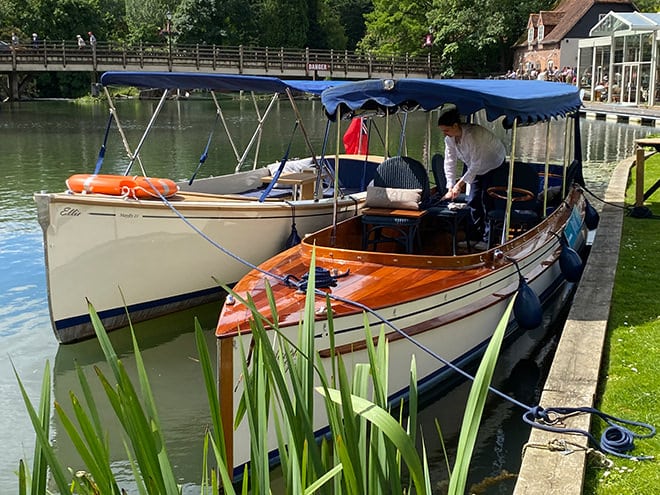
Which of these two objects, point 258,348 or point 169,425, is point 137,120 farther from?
point 258,348

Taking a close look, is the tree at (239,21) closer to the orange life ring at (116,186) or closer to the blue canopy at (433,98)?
the orange life ring at (116,186)

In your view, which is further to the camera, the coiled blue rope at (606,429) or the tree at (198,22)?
the tree at (198,22)

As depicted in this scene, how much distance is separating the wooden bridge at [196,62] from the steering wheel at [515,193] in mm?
45834

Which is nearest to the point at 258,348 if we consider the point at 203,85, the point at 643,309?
the point at 643,309

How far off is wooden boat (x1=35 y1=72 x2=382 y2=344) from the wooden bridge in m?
44.4

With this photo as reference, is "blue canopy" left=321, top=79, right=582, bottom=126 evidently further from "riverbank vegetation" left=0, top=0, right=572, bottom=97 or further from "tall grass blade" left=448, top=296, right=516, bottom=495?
"riverbank vegetation" left=0, top=0, right=572, bottom=97

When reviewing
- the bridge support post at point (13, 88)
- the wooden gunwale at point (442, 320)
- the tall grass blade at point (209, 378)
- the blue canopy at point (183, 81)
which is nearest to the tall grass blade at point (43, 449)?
the tall grass blade at point (209, 378)

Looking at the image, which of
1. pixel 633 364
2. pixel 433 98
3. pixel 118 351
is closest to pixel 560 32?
pixel 433 98

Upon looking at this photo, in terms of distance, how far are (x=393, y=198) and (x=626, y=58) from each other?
3263cm

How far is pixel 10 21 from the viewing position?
70.2m

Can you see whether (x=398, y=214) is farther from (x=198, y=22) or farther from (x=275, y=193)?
(x=198, y=22)

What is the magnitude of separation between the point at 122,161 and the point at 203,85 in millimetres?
16647

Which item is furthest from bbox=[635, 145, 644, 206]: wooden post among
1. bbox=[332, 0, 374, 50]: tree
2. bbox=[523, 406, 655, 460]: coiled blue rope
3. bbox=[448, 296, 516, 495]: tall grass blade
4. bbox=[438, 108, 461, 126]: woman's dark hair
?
bbox=[332, 0, 374, 50]: tree

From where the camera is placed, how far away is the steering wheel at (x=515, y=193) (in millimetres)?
8852
